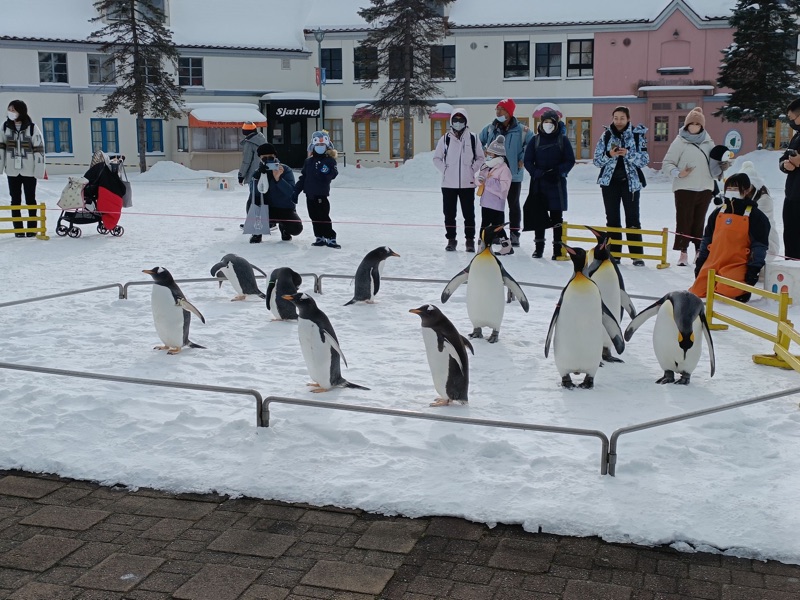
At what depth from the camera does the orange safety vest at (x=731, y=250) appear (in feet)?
29.7

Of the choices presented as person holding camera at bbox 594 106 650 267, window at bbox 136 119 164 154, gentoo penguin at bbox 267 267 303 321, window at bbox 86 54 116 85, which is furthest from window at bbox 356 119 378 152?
gentoo penguin at bbox 267 267 303 321

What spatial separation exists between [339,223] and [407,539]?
40.3 feet

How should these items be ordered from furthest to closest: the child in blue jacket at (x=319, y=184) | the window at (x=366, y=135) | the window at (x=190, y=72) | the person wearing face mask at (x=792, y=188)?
the window at (x=366, y=135), the window at (x=190, y=72), the child in blue jacket at (x=319, y=184), the person wearing face mask at (x=792, y=188)

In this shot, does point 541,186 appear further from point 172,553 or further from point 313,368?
point 172,553

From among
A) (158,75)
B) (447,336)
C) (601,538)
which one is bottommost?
(601,538)

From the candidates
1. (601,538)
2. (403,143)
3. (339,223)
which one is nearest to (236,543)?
(601,538)

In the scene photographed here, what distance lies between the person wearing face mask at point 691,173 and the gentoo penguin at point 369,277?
12.9ft

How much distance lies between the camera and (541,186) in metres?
11.8

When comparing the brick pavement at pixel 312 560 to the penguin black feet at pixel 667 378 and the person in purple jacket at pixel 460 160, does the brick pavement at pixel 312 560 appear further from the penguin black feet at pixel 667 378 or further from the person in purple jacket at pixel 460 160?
the person in purple jacket at pixel 460 160

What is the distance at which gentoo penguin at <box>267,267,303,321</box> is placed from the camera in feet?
26.6

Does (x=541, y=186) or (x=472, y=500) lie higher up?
(x=541, y=186)

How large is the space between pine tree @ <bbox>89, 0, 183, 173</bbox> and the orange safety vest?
26.9m

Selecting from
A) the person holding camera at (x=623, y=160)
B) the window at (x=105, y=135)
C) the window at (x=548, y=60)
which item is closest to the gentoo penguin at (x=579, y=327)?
the person holding camera at (x=623, y=160)

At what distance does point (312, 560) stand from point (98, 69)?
35749mm
